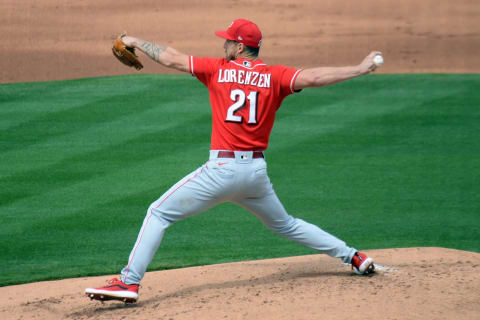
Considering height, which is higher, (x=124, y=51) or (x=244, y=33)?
(x=244, y=33)

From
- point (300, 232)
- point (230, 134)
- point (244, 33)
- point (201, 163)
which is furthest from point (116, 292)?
point (201, 163)

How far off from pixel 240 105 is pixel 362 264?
149cm

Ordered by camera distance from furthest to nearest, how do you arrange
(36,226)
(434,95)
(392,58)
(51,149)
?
(392,58) < (434,95) < (51,149) < (36,226)

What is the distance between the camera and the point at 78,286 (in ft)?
19.6

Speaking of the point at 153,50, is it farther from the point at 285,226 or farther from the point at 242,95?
the point at 285,226

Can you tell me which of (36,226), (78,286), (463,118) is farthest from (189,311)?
(463,118)

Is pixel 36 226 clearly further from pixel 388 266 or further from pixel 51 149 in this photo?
pixel 388 266

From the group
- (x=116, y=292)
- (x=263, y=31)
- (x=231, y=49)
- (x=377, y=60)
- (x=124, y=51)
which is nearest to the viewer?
(x=377, y=60)

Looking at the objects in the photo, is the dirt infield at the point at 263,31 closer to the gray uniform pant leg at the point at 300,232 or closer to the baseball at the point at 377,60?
the gray uniform pant leg at the point at 300,232

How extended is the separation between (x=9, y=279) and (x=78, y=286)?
831 mm

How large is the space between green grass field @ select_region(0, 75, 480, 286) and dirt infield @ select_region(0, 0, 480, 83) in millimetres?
1581

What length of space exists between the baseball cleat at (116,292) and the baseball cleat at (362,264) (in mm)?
1622

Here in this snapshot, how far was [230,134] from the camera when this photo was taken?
4.96m

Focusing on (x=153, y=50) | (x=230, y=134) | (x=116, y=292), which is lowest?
(x=116, y=292)
